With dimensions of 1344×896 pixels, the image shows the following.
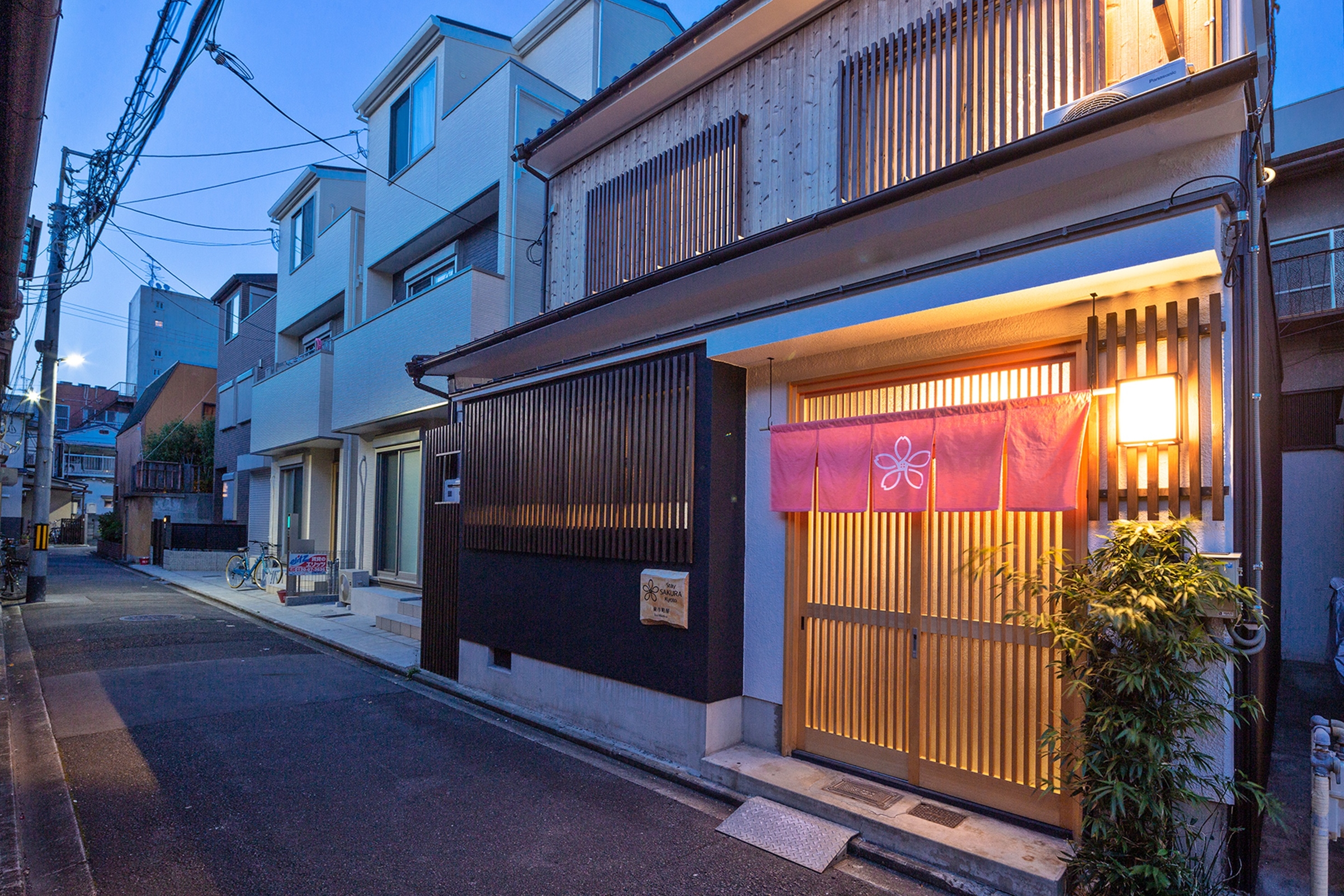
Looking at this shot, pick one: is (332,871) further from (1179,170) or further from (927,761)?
(1179,170)

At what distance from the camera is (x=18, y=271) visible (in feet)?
27.7

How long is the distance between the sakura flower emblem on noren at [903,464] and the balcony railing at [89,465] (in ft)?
181

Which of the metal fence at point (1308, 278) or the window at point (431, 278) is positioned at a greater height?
the window at point (431, 278)

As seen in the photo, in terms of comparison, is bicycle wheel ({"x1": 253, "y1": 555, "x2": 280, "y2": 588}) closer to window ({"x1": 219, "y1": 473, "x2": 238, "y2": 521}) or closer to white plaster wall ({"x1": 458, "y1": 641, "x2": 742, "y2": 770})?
window ({"x1": 219, "y1": 473, "x2": 238, "y2": 521})

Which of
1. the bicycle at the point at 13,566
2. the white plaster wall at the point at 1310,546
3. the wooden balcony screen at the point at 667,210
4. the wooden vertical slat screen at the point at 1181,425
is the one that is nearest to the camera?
the wooden vertical slat screen at the point at 1181,425

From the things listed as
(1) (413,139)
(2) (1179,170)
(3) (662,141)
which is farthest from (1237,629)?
(1) (413,139)

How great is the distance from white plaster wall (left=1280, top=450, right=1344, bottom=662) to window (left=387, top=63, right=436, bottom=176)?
1611 centimetres

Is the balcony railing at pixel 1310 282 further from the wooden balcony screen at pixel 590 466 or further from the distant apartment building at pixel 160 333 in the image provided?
the distant apartment building at pixel 160 333

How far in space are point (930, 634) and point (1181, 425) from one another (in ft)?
6.94

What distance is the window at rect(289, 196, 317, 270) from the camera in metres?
20.0

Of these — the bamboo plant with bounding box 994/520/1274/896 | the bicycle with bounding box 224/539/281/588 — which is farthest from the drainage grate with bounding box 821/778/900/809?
the bicycle with bounding box 224/539/281/588

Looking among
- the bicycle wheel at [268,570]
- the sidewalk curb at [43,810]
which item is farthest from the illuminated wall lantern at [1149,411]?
the bicycle wheel at [268,570]

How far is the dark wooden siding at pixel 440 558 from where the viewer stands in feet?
31.0

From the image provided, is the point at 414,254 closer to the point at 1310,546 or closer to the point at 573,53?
the point at 573,53
